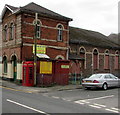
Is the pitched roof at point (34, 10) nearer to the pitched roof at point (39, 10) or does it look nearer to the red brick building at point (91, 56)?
the pitched roof at point (39, 10)

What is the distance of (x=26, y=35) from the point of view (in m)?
22.0

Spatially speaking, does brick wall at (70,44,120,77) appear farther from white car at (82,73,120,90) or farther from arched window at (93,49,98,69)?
white car at (82,73,120,90)

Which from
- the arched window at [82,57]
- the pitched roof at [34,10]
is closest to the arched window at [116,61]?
the arched window at [82,57]

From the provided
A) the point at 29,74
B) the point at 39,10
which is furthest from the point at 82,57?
the point at 29,74

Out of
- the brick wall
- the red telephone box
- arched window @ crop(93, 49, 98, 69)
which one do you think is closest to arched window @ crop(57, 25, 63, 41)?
the brick wall

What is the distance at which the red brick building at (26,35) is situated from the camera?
21.9m

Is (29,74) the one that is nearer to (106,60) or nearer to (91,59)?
(91,59)

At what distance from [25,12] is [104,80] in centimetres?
1094

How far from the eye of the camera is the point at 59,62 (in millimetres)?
20359

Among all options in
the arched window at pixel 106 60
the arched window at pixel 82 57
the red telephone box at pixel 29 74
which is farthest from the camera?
the arched window at pixel 106 60

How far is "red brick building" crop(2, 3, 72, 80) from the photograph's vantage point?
71.8ft

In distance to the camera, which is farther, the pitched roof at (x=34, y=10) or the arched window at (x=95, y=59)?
the arched window at (x=95, y=59)

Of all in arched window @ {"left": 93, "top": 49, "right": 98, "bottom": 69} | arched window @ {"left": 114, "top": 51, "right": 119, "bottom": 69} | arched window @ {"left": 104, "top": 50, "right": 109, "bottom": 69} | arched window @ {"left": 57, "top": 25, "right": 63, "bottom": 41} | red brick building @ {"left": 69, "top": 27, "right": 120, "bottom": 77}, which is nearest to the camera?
arched window @ {"left": 57, "top": 25, "right": 63, "bottom": 41}

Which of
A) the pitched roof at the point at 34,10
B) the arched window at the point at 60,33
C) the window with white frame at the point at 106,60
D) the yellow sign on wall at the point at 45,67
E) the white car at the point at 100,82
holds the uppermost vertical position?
the pitched roof at the point at 34,10
